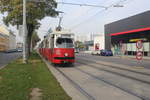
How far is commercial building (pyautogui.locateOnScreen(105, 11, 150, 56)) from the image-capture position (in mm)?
40812

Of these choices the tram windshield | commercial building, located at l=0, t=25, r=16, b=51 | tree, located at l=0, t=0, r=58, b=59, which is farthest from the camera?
commercial building, located at l=0, t=25, r=16, b=51

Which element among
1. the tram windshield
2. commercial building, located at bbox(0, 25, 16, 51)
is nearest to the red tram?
the tram windshield

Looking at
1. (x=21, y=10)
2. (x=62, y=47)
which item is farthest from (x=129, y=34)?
(x=62, y=47)

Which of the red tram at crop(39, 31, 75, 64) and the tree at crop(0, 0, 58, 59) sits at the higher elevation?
the tree at crop(0, 0, 58, 59)

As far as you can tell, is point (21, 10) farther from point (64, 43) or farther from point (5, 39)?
Result: point (5, 39)

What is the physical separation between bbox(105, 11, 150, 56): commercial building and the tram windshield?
2344 centimetres

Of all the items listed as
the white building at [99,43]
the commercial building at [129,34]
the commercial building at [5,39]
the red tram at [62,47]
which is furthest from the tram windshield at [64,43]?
the commercial building at [5,39]

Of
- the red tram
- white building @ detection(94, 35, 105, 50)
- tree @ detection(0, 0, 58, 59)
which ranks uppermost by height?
tree @ detection(0, 0, 58, 59)

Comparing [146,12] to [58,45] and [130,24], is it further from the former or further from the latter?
[58,45]

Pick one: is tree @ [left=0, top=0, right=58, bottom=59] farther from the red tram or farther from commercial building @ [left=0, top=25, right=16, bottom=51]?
commercial building @ [left=0, top=25, right=16, bottom=51]

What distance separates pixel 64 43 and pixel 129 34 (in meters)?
30.6

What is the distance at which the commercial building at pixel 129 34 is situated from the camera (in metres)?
40.8

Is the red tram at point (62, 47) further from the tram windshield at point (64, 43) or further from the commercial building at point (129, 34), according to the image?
the commercial building at point (129, 34)

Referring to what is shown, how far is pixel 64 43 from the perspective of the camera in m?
19.1
